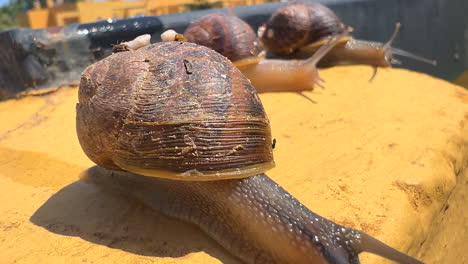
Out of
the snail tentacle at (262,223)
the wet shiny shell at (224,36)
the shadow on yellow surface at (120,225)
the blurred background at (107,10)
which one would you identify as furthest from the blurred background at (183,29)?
the blurred background at (107,10)

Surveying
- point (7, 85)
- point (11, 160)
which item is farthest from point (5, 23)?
point (11, 160)

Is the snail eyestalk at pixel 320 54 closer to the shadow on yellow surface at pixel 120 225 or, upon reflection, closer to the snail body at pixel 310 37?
the snail body at pixel 310 37

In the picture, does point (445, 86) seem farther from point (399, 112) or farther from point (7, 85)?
point (7, 85)

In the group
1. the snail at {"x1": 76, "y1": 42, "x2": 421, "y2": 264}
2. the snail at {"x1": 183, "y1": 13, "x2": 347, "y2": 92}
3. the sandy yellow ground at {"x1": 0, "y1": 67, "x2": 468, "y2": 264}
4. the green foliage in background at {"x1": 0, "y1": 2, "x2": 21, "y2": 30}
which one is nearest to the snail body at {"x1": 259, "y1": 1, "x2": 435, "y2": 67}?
the snail at {"x1": 183, "y1": 13, "x2": 347, "y2": 92}

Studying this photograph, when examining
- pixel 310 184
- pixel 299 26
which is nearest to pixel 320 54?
pixel 299 26

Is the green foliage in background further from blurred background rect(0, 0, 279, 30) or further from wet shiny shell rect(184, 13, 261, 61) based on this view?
wet shiny shell rect(184, 13, 261, 61)

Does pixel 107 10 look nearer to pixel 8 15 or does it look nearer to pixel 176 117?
pixel 8 15
